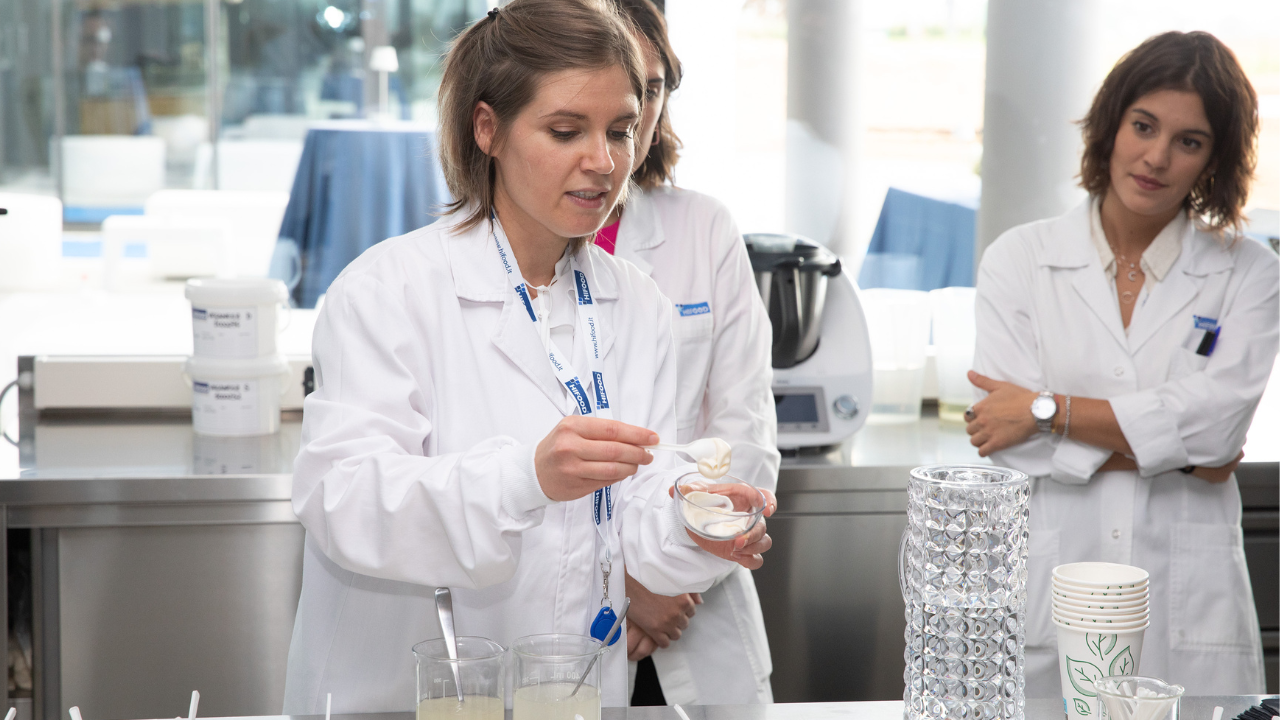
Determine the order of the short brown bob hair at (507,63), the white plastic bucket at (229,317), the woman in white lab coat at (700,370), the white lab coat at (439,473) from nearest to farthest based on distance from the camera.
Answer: the white lab coat at (439,473)
the short brown bob hair at (507,63)
the woman in white lab coat at (700,370)
the white plastic bucket at (229,317)

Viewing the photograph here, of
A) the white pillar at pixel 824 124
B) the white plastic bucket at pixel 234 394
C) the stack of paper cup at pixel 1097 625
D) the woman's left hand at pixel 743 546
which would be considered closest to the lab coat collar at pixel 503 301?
the woman's left hand at pixel 743 546

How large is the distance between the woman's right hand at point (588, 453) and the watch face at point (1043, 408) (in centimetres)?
109

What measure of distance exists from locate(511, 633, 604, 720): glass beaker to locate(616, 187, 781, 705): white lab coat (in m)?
0.85

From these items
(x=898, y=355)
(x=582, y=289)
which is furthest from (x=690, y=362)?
(x=898, y=355)

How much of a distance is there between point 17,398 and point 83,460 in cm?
53

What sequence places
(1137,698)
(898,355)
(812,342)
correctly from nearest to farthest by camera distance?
(1137,698) → (812,342) → (898,355)

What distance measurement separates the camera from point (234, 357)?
2479 millimetres

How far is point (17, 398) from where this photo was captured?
8.91ft

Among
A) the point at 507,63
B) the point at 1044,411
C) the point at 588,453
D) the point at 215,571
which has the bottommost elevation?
the point at 215,571

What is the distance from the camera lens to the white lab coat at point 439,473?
1.31 metres

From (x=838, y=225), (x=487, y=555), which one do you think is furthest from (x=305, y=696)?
(x=838, y=225)

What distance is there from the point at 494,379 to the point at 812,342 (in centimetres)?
122

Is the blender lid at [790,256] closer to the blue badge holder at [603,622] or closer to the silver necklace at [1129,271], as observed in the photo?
the silver necklace at [1129,271]

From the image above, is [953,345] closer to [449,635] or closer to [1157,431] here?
[1157,431]
